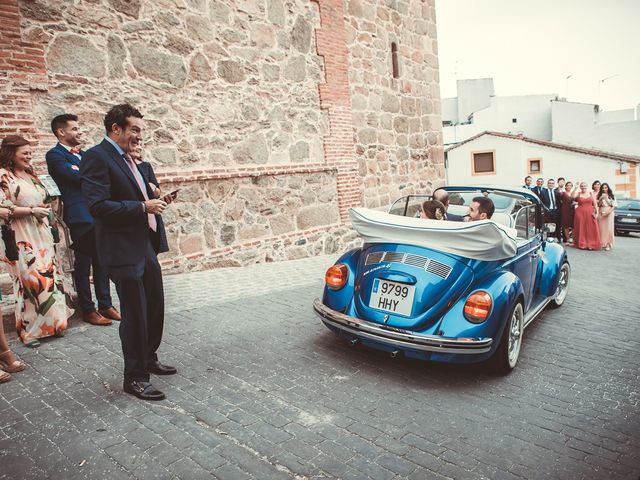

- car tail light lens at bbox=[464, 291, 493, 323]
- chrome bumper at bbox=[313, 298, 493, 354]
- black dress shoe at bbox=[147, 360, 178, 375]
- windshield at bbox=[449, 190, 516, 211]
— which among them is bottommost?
black dress shoe at bbox=[147, 360, 178, 375]

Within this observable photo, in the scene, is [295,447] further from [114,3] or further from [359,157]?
[359,157]

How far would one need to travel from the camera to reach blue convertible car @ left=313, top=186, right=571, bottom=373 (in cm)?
344

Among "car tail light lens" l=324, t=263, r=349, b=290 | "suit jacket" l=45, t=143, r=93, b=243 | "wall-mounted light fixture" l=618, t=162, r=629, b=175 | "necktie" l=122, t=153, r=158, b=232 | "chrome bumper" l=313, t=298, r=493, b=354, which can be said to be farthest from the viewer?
"wall-mounted light fixture" l=618, t=162, r=629, b=175

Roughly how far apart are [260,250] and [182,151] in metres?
2.25

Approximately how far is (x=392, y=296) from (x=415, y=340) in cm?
42

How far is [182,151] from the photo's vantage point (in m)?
7.07

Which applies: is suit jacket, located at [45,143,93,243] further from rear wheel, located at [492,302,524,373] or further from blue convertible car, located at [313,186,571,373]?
rear wheel, located at [492,302,524,373]

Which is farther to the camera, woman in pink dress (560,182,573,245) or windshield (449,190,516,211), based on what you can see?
woman in pink dress (560,182,573,245)

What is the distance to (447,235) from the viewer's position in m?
3.66

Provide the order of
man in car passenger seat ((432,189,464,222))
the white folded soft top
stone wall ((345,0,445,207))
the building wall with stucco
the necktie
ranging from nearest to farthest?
1. the necktie
2. the white folded soft top
3. man in car passenger seat ((432,189,464,222))
4. the building wall with stucco
5. stone wall ((345,0,445,207))

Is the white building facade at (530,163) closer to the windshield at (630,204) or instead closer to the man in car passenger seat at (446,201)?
the windshield at (630,204)

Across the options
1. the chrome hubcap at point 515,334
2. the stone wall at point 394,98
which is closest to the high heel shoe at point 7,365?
the chrome hubcap at point 515,334

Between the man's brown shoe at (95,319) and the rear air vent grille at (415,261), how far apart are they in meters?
2.82

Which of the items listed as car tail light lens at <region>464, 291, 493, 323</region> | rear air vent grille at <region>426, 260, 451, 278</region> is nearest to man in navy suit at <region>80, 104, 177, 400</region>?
rear air vent grille at <region>426, 260, 451, 278</region>
